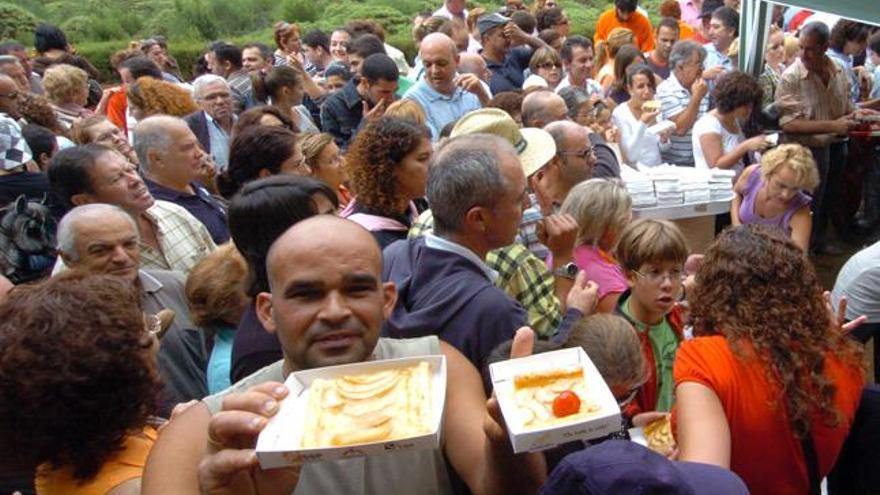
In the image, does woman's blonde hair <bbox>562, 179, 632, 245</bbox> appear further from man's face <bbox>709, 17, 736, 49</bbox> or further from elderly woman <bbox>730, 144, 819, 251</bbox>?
man's face <bbox>709, 17, 736, 49</bbox>

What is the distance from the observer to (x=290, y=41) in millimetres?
9164

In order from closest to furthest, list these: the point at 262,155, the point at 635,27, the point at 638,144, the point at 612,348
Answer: the point at 612,348 → the point at 262,155 → the point at 638,144 → the point at 635,27

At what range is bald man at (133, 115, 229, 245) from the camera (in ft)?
14.4

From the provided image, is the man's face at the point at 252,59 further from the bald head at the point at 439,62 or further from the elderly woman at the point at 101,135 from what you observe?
the elderly woman at the point at 101,135

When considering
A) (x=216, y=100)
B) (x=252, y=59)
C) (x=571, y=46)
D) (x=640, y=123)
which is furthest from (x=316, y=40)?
(x=640, y=123)

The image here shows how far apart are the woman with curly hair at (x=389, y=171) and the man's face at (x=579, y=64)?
4.37m

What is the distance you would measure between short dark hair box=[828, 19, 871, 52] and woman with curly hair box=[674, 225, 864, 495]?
766 centimetres

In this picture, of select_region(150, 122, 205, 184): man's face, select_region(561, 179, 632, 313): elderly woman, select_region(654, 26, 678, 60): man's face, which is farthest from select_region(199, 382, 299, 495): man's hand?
select_region(654, 26, 678, 60): man's face

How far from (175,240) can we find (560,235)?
6.00ft

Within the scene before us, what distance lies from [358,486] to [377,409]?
23 cm

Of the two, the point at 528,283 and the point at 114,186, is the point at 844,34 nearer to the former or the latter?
the point at 528,283

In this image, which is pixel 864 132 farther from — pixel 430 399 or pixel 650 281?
pixel 430 399

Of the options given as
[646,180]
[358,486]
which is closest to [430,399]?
[358,486]

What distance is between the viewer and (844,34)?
908 centimetres
